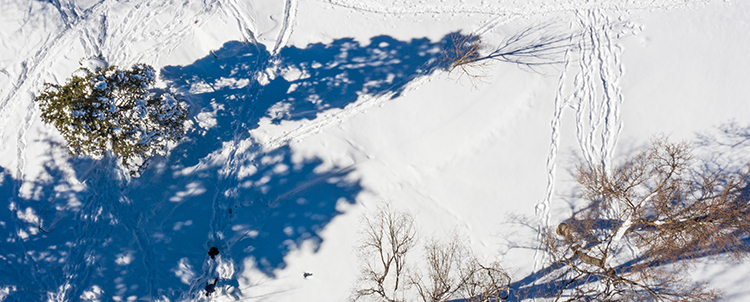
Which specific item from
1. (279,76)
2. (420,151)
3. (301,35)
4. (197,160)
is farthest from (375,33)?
(197,160)

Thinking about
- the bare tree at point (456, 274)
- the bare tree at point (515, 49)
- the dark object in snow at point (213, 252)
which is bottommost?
the bare tree at point (456, 274)

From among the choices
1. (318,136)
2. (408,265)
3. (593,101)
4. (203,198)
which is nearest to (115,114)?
(203,198)

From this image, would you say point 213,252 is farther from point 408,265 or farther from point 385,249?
point 408,265

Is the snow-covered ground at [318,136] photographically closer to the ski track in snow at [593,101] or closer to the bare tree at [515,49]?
the ski track in snow at [593,101]

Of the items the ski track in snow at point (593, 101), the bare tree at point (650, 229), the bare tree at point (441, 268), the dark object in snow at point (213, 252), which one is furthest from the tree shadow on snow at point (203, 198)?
the bare tree at point (650, 229)

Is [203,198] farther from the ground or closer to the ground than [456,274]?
farther from the ground

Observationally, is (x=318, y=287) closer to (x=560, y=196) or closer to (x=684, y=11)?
(x=560, y=196)

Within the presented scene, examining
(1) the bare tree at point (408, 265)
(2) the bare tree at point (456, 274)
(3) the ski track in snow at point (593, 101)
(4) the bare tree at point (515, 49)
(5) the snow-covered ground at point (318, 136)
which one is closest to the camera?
(2) the bare tree at point (456, 274)

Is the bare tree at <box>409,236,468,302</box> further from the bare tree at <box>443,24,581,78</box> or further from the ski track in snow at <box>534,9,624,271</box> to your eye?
the bare tree at <box>443,24,581,78</box>
